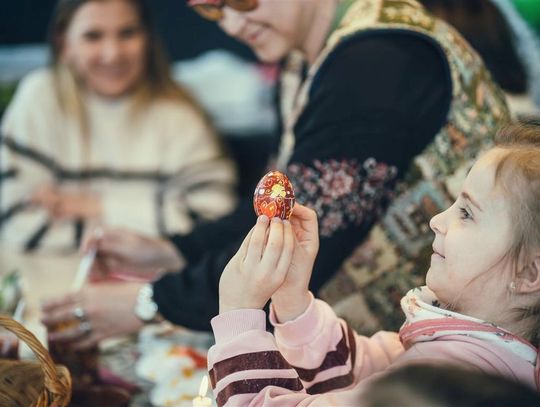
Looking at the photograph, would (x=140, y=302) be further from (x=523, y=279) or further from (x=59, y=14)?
(x=59, y=14)

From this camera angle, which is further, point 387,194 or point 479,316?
point 387,194

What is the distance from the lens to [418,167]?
1250 millimetres

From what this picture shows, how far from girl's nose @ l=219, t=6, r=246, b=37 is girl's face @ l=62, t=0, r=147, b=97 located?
125 centimetres

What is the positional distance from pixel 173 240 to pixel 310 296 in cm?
73

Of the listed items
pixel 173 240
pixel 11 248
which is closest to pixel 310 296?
pixel 173 240

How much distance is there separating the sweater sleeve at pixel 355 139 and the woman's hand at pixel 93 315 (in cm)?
11

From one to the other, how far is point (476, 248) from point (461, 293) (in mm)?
58

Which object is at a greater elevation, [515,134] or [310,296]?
[515,134]

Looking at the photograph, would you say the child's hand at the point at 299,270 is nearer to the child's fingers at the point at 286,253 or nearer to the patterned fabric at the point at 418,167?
the child's fingers at the point at 286,253

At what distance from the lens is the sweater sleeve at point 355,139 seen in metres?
1.19

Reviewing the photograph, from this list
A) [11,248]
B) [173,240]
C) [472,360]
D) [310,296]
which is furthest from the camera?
[11,248]

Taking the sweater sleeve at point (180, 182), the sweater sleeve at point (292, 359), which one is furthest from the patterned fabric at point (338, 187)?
the sweater sleeve at point (180, 182)

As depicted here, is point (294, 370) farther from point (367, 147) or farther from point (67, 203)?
point (67, 203)

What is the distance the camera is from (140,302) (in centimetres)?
131
